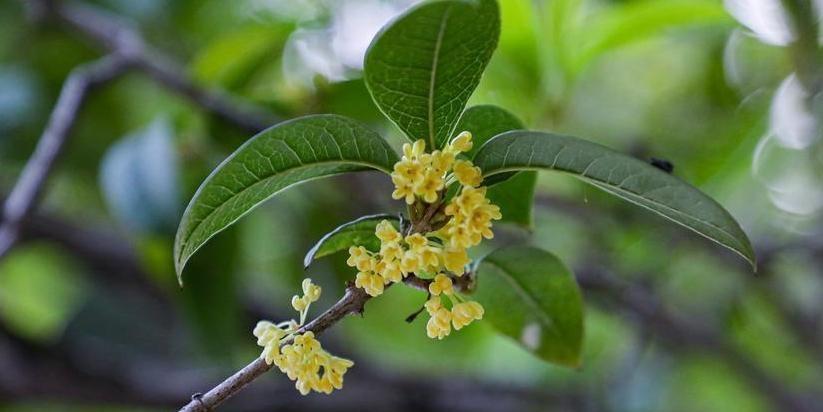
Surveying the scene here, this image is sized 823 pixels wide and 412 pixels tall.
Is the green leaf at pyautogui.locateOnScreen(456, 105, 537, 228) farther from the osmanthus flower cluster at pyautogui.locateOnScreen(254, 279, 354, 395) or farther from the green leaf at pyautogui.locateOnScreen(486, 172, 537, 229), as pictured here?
the osmanthus flower cluster at pyautogui.locateOnScreen(254, 279, 354, 395)

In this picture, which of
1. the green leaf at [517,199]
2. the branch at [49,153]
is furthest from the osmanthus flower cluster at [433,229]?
the branch at [49,153]

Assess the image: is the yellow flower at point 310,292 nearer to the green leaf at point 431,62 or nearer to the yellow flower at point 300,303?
the yellow flower at point 300,303

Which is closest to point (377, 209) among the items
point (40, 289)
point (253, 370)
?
point (253, 370)

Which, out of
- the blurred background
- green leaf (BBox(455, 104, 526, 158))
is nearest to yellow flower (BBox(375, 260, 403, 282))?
green leaf (BBox(455, 104, 526, 158))

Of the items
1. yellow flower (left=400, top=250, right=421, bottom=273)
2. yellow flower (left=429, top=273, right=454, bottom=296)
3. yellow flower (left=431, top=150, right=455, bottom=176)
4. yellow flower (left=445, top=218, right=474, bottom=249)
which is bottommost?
yellow flower (left=429, top=273, right=454, bottom=296)

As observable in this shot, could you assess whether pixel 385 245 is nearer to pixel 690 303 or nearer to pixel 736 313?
pixel 736 313
